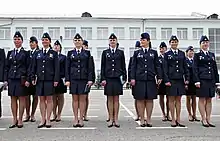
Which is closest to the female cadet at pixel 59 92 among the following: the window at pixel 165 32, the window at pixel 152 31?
the window at pixel 152 31

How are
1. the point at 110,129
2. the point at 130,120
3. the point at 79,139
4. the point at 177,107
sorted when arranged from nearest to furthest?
the point at 79,139 → the point at 110,129 → the point at 177,107 → the point at 130,120

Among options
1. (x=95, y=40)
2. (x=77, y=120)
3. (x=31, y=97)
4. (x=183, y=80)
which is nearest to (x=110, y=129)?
(x=77, y=120)

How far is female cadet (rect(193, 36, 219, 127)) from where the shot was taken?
9078mm

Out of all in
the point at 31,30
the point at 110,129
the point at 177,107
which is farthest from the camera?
the point at 31,30

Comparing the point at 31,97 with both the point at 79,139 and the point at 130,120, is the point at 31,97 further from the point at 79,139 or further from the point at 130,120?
the point at 79,139

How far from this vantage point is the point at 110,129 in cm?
855

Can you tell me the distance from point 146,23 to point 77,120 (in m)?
43.3

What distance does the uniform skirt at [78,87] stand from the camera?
8.91 meters

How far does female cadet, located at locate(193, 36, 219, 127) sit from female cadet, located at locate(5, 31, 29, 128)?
3969 mm

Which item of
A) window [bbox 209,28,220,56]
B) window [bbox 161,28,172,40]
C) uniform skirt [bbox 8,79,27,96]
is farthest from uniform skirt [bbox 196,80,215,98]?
window [bbox 209,28,220,56]

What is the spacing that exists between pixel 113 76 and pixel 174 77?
4.71ft

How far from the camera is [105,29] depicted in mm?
50750

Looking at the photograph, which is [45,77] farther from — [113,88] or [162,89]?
[162,89]

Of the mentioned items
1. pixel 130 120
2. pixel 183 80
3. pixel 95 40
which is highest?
pixel 95 40
